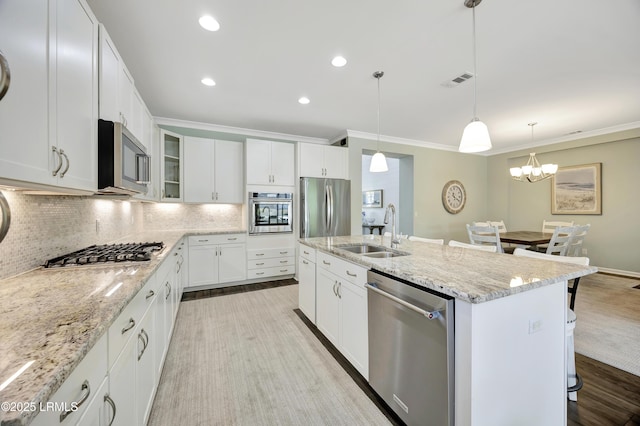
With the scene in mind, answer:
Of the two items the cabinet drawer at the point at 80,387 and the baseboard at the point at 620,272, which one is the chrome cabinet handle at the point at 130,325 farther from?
the baseboard at the point at 620,272

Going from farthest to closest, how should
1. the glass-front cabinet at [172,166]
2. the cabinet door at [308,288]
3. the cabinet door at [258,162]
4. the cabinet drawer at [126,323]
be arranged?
the cabinet door at [258,162], the glass-front cabinet at [172,166], the cabinet door at [308,288], the cabinet drawer at [126,323]

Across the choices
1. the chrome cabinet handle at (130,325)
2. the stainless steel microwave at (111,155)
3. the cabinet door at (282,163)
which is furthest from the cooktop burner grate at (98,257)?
the cabinet door at (282,163)

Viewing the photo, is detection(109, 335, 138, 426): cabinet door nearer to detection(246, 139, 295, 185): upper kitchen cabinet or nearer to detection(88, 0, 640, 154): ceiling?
detection(88, 0, 640, 154): ceiling

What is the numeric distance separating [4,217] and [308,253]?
7.16ft

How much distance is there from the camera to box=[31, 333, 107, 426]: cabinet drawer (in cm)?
60

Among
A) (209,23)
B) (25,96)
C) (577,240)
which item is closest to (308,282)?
(25,96)

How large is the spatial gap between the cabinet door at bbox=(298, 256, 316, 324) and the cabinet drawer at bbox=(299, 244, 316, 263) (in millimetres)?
37

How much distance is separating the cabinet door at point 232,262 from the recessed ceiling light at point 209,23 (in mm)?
2965

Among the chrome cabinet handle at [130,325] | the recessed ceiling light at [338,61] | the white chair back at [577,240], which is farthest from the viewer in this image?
the white chair back at [577,240]

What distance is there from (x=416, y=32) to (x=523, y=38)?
969 mm

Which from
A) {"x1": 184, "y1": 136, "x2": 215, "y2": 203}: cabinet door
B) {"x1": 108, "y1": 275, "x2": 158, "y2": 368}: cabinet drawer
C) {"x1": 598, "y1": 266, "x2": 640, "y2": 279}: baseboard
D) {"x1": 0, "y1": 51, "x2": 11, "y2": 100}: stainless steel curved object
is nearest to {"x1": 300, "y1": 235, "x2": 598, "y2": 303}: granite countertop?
{"x1": 108, "y1": 275, "x2": 158, "y2": 368}: cabinet drawer

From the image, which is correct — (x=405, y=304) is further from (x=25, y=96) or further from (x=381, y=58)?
(x=381, y=58)

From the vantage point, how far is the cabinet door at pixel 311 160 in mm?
4527

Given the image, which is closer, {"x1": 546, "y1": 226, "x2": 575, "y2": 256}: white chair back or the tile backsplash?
the tile backsplash
